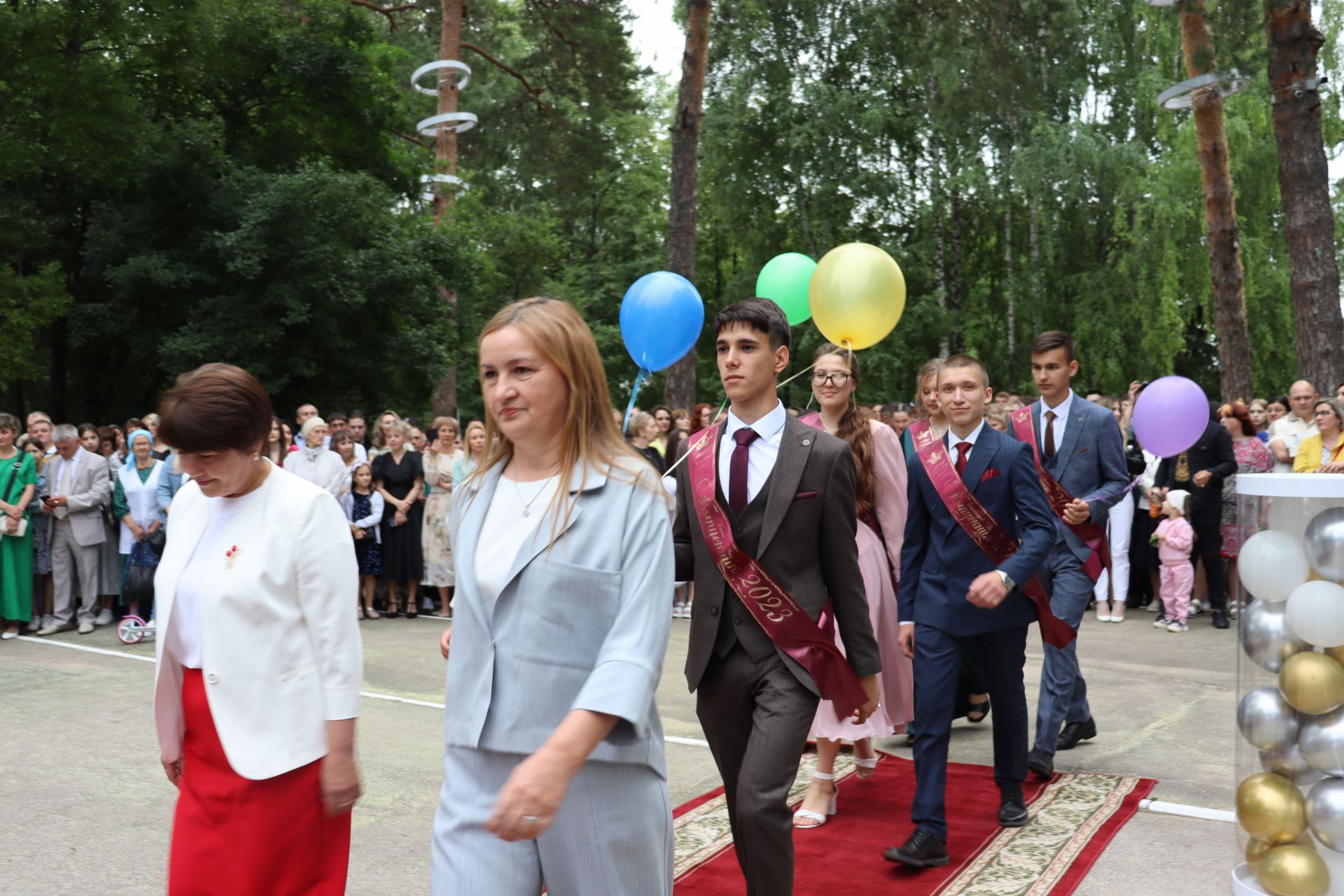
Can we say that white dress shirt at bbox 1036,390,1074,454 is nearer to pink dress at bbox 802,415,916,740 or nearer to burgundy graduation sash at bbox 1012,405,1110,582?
burgundy graduation sash at bbox 1012,405,1110,582

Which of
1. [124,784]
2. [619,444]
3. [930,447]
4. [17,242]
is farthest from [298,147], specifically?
[619,444]

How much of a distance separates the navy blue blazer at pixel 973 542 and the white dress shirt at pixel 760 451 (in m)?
1.25

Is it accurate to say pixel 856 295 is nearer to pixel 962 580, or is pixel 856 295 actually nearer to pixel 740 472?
pixel 962 580

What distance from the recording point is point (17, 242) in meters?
17.4

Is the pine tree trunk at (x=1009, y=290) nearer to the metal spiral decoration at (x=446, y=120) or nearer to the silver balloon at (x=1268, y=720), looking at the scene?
the metal spiral decoration at (x=446, y=120)

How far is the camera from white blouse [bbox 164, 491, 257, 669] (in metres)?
2.97

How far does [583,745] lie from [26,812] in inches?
177

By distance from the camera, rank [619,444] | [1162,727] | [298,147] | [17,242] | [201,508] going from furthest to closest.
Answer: [298,147]
[17,242]
[1162,727]
[201,508]
[619,444]

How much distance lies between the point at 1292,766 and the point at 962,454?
1.68 meters

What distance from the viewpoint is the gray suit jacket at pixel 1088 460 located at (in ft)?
19.9

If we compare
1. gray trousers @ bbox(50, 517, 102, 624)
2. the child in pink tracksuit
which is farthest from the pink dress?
gray trousers @ bbox(50, 517, 102, 624)

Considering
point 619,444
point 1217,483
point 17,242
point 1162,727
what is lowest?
point 1162,727

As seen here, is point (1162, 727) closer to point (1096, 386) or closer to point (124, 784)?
point (124, 784)

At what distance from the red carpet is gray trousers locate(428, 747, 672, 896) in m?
2.34
